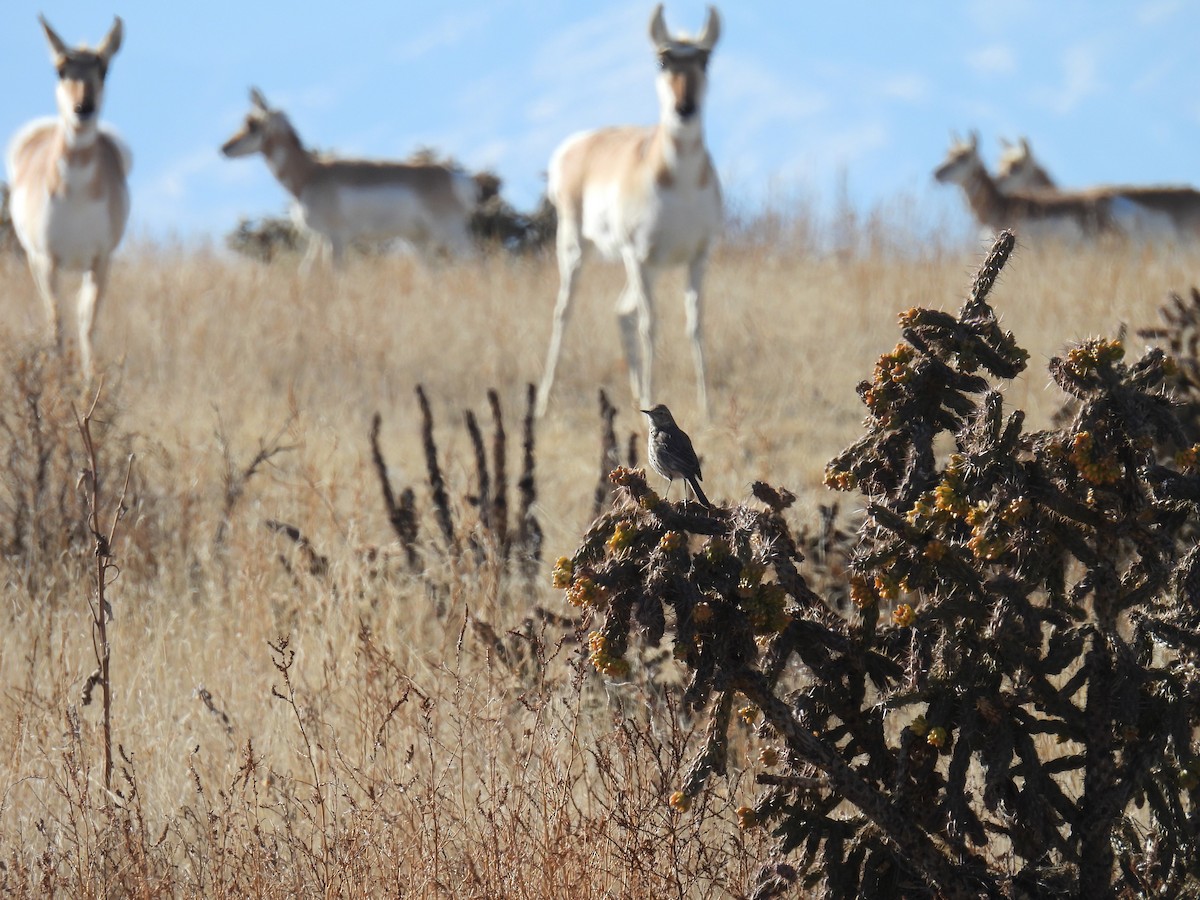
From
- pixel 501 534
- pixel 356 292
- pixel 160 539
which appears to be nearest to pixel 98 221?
pixel 356 292

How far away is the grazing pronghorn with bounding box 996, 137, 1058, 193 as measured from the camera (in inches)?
882

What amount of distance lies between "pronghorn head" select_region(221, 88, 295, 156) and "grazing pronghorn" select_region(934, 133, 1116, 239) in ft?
28.2

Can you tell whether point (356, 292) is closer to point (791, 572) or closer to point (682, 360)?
point (682, 360)

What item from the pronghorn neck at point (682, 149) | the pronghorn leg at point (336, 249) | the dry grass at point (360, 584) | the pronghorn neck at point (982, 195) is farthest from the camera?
the pronghorn neck at point (982, 195)

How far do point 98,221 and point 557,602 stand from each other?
6237 mm

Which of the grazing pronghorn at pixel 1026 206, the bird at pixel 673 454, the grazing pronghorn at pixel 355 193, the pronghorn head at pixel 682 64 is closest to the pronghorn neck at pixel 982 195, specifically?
the grazing pronghorn at pixel 1026 206

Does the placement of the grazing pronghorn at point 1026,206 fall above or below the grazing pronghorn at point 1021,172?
below

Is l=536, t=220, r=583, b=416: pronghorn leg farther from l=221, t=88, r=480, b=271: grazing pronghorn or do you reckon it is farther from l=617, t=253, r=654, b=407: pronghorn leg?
l=221, t=88, r=480, b=271: grazing pronghorn

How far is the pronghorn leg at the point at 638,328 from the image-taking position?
9.80 metres

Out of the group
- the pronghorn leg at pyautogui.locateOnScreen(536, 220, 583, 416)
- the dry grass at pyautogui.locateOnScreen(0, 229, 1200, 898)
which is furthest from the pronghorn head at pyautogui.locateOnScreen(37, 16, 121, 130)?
the pronghorn leg at pyautogui.locateOnScreen(536, 220, 583, 416)

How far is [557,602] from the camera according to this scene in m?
5.52

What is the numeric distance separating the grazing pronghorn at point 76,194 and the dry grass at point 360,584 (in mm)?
721

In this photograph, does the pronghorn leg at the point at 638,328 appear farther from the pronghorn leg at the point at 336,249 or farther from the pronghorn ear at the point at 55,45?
the pronghorn leg at the point at 336,249

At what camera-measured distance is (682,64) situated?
399 inches
